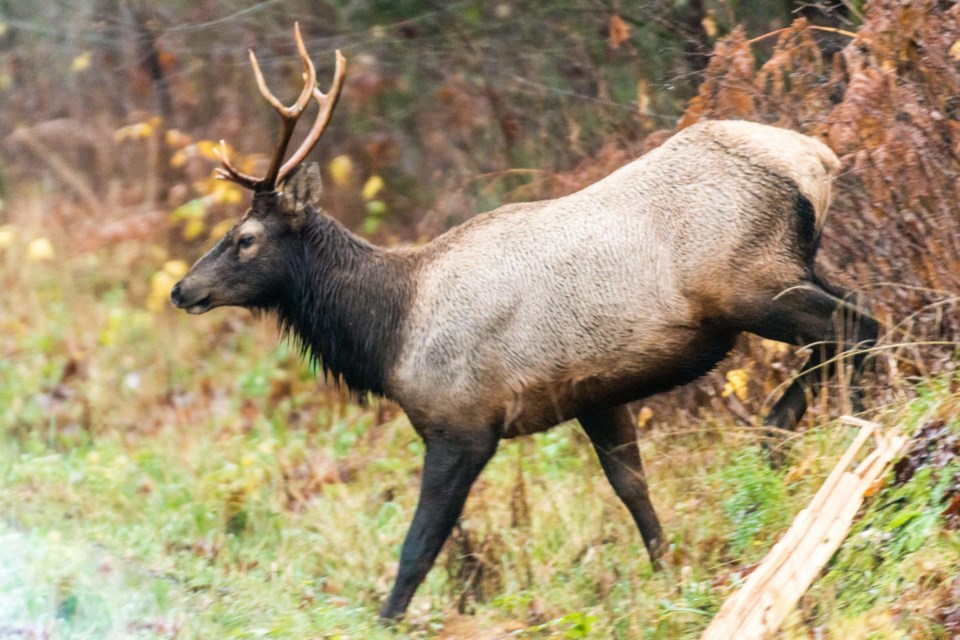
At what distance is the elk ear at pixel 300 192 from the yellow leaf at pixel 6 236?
6619mm

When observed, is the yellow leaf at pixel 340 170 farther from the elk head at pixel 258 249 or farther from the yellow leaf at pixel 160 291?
the elk head at pixel 258 249

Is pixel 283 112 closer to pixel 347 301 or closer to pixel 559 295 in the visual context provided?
pixel 347 301

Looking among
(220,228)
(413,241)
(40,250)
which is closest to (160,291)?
(220,228)

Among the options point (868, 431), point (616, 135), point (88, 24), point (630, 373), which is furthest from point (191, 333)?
point (868, 431)

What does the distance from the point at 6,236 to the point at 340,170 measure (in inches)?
130

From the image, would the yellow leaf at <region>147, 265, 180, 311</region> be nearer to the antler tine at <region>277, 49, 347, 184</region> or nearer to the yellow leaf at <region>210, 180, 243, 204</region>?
the yellow leaf at <region>210, 180, 243, 204</region>

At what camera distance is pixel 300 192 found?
23.2 feet

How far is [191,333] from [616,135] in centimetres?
476

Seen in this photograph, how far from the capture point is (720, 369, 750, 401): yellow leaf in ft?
24.1

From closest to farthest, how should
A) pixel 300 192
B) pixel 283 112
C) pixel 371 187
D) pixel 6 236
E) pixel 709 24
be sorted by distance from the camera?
pixel 283 112 → pixel 300 192 → pixel 709 24 → pixel 371 187 → pixel 6 236

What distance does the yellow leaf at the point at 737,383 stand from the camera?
7.36 m

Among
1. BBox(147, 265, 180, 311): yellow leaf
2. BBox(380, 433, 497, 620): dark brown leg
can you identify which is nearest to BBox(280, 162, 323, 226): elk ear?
BBox(380, 433, 497, 620): dark brown leg

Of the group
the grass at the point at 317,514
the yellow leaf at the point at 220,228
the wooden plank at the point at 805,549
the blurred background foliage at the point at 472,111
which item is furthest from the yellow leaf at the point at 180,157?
the wooden plank at the point at 805,549

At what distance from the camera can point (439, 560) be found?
25.0ft
